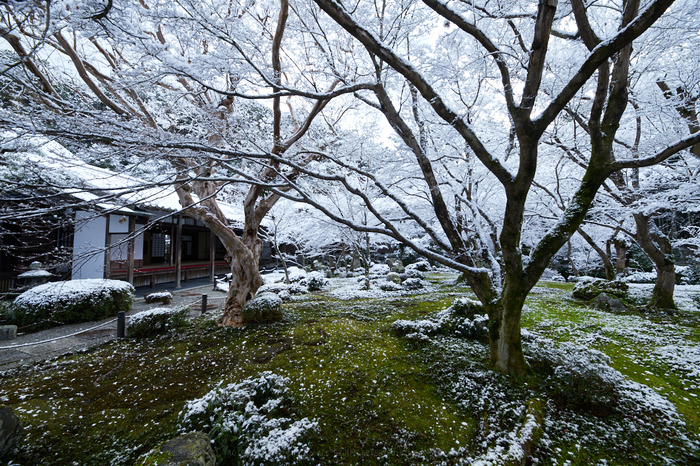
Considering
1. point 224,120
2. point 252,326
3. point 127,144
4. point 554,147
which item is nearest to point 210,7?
point 224,120

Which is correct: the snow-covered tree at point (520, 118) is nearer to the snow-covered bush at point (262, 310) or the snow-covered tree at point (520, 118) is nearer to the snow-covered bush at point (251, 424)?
the snow-covered bush at point (251, 424)

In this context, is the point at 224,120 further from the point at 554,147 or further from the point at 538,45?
the point at 554,147

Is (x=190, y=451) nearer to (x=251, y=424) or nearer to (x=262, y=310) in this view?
(x=251, y=424)

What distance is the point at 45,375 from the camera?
4.20 meters

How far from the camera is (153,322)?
6.00 m

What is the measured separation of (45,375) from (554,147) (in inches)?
416

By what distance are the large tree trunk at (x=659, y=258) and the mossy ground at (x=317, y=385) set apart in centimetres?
129

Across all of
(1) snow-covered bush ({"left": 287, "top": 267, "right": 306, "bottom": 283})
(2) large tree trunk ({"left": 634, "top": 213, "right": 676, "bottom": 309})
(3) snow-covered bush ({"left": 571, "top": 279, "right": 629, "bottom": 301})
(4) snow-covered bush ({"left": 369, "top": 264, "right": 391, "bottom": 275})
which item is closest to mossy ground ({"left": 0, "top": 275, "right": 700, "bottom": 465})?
(2) large tree trunk ({"left": 634, "top": 213, "right": 676, "bottom": 309})

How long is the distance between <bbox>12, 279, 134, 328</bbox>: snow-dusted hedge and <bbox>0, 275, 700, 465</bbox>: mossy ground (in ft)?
9.58

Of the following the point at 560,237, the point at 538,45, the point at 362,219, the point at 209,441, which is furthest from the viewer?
the point at 362,219

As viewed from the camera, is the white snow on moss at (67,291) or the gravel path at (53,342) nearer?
the gravel path at (53,342)

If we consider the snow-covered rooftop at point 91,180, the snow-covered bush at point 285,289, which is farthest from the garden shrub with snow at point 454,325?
the snow-covered bush at point 285,289

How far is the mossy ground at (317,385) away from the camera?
2689 mm

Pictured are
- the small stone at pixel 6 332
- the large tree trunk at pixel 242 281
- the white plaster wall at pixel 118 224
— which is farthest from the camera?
the white plaster wall at pixel 118 224
